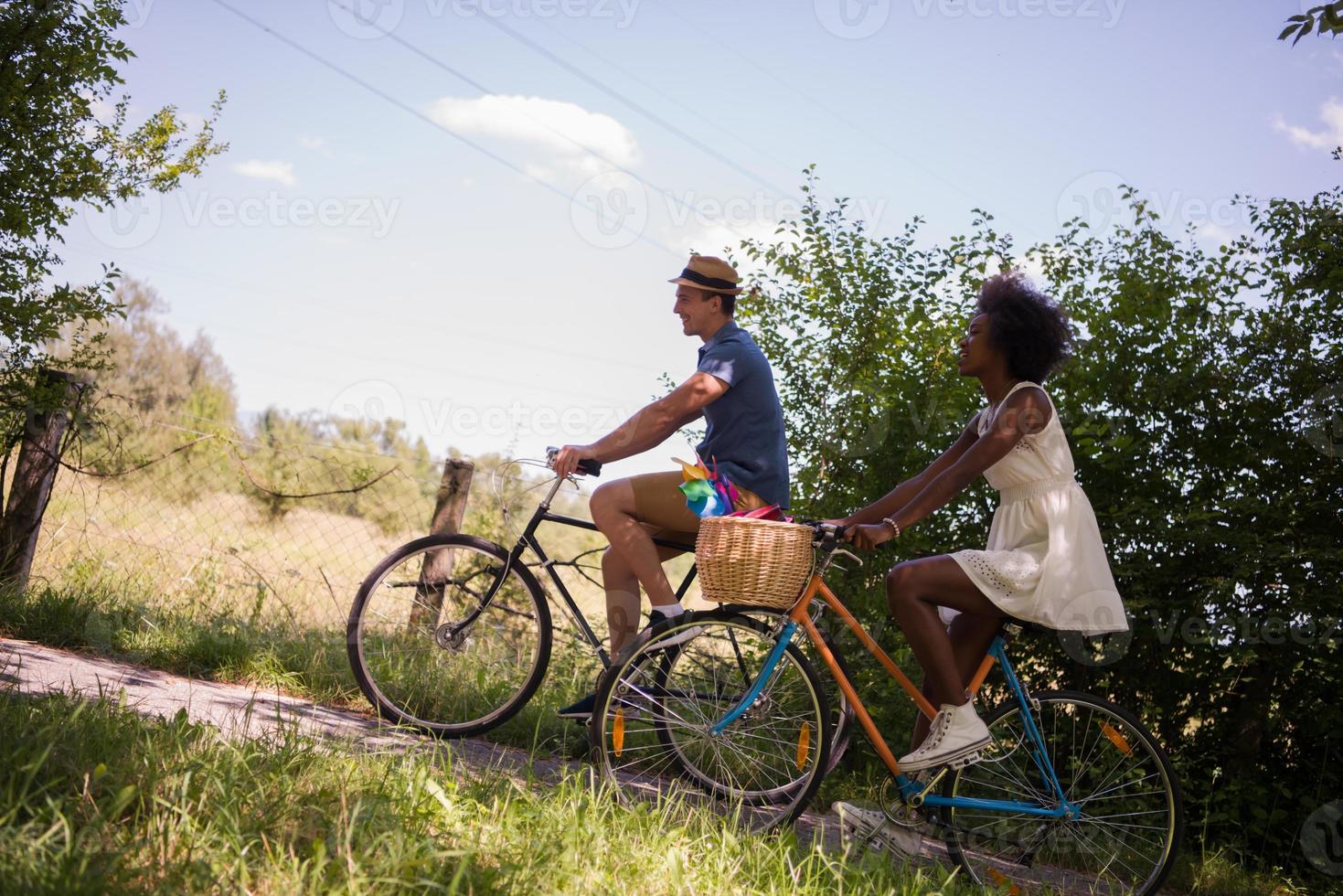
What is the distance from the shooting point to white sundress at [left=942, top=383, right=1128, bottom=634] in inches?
143

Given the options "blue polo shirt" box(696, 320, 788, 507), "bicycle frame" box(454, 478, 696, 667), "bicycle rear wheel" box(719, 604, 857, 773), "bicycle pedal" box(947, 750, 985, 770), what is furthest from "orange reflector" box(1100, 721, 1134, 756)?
"bicycle frame" box(454, 478, 696, 667)

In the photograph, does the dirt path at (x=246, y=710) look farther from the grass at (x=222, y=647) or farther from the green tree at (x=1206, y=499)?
the green tree at (x=1206, y=499)

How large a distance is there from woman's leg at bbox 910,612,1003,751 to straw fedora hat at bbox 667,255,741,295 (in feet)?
5.19

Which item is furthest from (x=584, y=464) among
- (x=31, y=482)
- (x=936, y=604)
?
(x=31, y=482)

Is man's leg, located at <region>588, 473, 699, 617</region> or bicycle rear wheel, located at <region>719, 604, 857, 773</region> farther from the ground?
man's leg, located at <region>588, 473, 699, 617</region>

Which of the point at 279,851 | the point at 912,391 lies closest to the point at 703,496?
the point at 279,851

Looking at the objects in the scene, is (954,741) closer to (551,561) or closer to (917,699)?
(917,699)

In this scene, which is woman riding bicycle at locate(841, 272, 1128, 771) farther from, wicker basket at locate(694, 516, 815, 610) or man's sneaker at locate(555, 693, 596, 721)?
man's sneaker at locate(555, 693, 596, 721)

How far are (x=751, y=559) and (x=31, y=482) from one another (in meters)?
5.14

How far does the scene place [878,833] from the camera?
150 inches

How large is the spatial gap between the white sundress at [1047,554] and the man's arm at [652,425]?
1.05m

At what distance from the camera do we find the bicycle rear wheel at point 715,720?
3.73 metres

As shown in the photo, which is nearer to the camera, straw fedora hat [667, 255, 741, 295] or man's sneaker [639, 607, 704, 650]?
man's sneaker [639, 607, 704, 650]

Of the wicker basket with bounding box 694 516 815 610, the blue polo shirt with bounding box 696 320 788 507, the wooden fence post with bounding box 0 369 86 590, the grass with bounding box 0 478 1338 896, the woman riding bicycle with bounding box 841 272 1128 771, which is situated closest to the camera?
the wicker basket with bounding box 694 516 815 610
